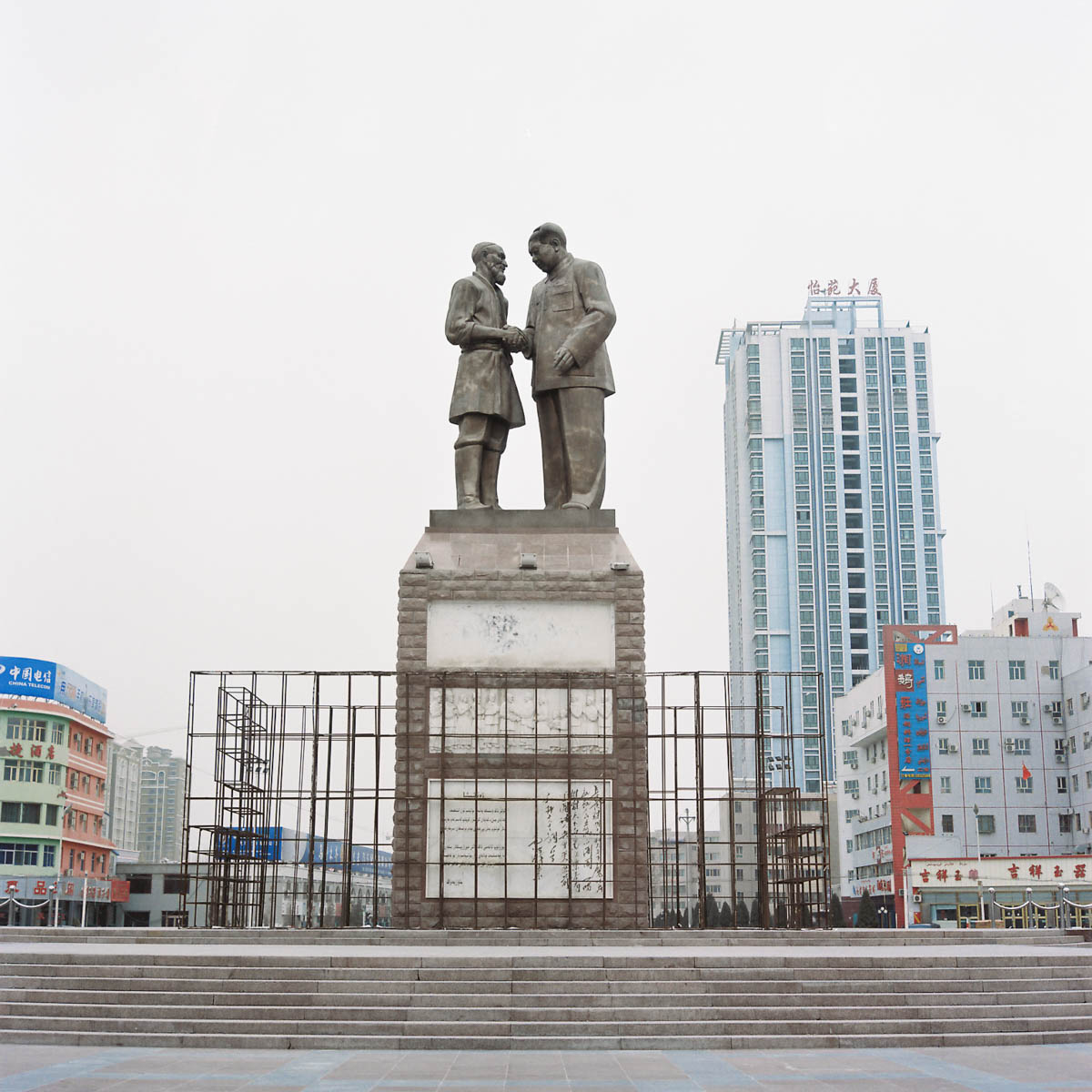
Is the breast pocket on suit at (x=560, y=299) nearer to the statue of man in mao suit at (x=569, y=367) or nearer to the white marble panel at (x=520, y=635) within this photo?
the statue of man in mao suit at (x=569, y=367)

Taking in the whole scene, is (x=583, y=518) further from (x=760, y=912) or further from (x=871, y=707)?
(x=871, y=707)

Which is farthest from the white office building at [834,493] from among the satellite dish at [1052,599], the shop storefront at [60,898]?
the shop storefront at [60,898]

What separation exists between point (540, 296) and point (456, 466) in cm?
283

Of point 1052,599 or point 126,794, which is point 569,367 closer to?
point 1052,599

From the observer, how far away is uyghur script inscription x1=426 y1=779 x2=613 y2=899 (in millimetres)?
17484

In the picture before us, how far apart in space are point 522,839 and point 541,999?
564 cm

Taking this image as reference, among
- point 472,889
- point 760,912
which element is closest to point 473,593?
point 472,889

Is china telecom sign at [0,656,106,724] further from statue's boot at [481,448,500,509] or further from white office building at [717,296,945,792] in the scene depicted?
white office building at [717,296,945,792]

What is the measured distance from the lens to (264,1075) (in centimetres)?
969

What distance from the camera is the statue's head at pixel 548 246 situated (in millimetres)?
20297

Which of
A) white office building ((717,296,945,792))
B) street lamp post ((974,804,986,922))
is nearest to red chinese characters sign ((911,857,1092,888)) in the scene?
street lamp post ((974,804,986,922))

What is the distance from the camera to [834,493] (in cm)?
9312

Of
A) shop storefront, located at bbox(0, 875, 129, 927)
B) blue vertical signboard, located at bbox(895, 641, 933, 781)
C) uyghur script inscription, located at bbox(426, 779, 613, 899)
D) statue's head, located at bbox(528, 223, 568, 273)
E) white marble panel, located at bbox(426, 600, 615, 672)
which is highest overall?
statue's head, located at bbox(528, 223, 568, 273)

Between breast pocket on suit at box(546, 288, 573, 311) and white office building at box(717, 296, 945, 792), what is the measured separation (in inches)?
2883
